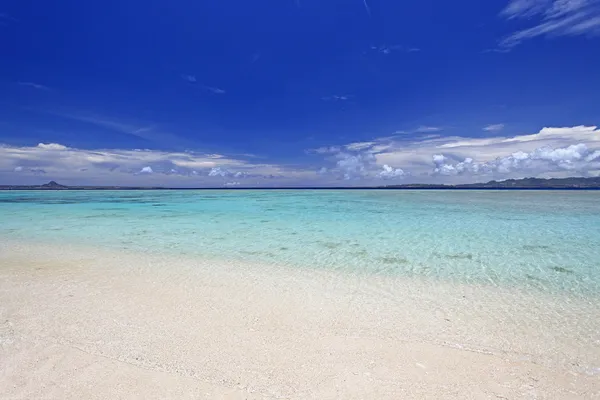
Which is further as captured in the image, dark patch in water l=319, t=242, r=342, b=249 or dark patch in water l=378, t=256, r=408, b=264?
dark patch in water l=319, t=242, r=342, b=249

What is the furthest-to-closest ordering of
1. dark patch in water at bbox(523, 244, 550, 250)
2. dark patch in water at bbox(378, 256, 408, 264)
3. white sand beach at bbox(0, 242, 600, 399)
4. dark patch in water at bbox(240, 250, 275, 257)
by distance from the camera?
1. dark patch in water at bbox(523, 244, 550, 250)
2. dark patch in water at bbox(240, 250, 275, 257)
3. dark patch in water at bbox(378, 256, 408, 264)
4. white sand beach at bbox(0, 242, 600, 399)

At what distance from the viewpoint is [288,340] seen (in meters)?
4.29

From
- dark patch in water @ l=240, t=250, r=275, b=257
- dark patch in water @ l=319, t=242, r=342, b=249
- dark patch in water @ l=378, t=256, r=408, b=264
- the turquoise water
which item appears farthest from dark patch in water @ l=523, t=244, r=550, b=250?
dark patch in water @ l=240, t=250, r=275, b=257

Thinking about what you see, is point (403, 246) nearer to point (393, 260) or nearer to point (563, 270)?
point (393, 260)

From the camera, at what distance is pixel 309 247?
11289 mm

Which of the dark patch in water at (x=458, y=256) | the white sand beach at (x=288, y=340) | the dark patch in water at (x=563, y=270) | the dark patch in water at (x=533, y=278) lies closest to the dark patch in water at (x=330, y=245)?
the dark patch in water at (x=458, y=256)

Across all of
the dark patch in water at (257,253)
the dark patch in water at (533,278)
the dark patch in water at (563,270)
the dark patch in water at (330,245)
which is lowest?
the dark patch in water at (563,270)

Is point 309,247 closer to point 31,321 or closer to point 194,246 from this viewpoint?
point 194,246

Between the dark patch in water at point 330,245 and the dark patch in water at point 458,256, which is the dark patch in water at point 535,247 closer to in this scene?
the dark patch in water at point 458,256

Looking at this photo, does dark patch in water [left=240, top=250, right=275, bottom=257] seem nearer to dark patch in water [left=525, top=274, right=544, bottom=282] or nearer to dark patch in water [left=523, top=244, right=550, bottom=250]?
dark patch in water [left=525, top=274, right=544, bottom=282]

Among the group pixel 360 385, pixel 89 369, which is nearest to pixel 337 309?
pixel 360 385

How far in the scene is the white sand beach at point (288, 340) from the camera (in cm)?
327

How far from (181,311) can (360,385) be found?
3295mm

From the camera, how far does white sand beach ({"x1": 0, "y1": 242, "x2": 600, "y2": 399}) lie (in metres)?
3.27
